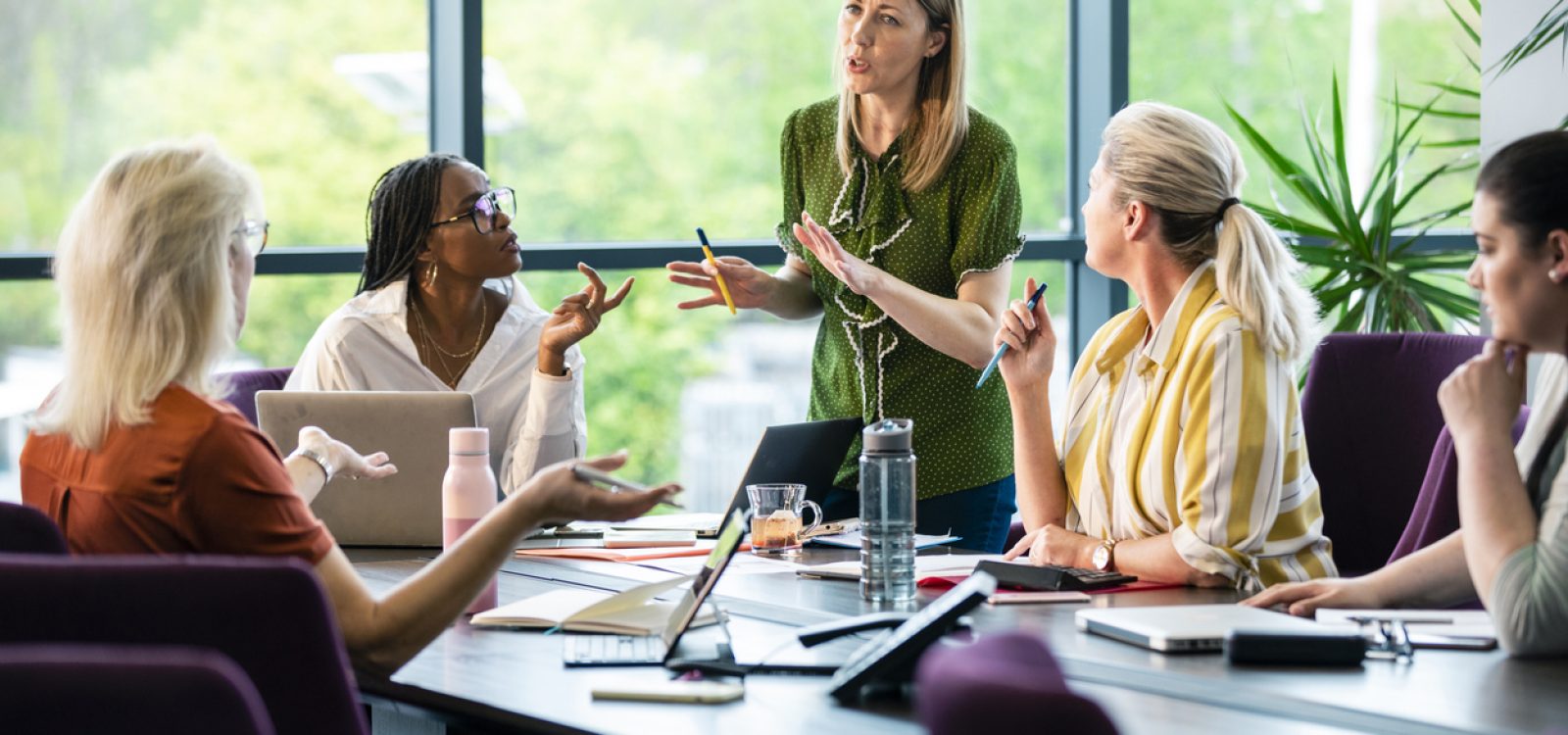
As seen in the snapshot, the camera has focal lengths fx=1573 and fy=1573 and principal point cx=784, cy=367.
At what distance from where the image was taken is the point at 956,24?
9.80 ft

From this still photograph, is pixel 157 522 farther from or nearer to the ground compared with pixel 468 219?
nearer to the ground

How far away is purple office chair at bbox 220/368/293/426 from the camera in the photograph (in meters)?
3.12

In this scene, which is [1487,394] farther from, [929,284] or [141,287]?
[141,287]

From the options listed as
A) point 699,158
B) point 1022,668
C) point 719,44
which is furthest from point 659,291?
point 1022,668

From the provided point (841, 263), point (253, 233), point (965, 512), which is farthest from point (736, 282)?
point (253, 233)

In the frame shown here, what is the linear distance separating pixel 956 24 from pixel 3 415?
10.7 feet

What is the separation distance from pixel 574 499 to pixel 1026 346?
1059 mm

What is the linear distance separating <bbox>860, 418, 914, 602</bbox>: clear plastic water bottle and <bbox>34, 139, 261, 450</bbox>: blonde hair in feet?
2.59

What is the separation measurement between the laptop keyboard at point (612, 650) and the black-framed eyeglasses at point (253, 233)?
1.89ft

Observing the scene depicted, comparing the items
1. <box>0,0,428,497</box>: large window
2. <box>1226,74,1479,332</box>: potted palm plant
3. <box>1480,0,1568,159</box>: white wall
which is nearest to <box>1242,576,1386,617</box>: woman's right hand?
<box>1480,0,1568,159</box>: white wall

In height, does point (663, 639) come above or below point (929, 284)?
below

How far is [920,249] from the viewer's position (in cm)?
296

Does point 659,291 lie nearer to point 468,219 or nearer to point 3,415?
point 3,415

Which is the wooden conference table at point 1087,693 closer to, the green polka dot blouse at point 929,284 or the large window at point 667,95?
the green polka dot blouse at point 929,284
